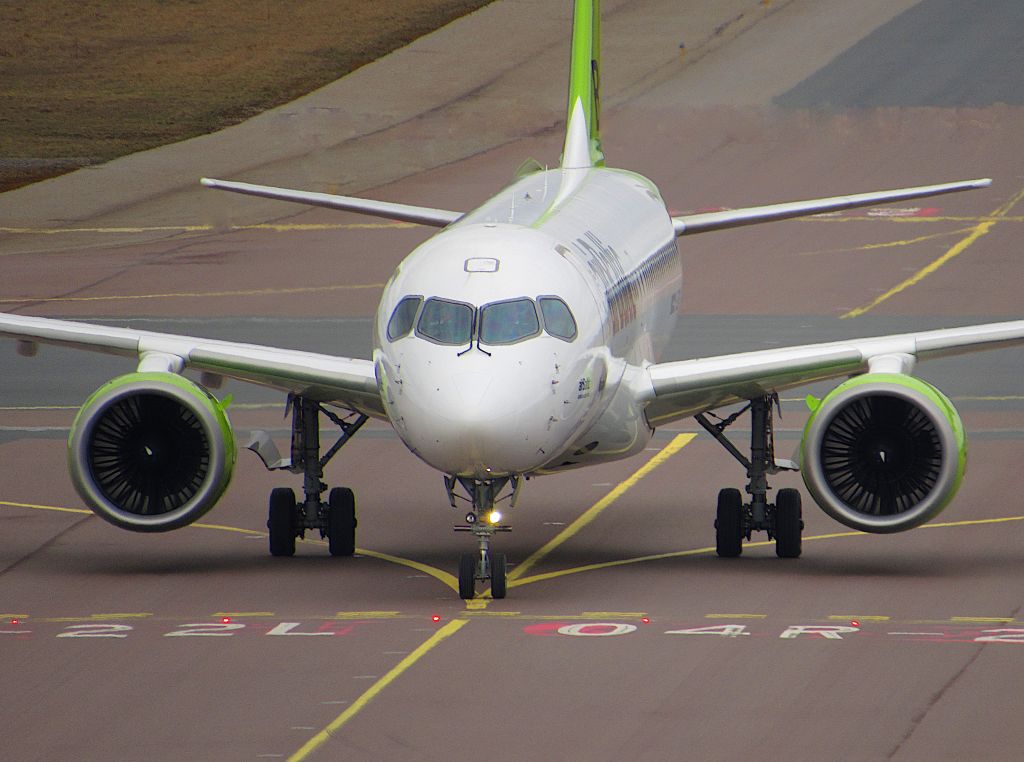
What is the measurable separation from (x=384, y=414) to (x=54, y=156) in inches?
1975

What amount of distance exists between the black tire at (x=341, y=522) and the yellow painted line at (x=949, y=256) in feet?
82.2

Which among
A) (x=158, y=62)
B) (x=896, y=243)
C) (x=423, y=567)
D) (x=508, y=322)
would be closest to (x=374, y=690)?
(x=508, y=322)

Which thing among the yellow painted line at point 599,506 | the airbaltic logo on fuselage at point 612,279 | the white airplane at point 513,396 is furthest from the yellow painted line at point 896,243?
the airbaltic logo on fuselage at point 612,279

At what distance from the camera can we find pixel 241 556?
1050 inches

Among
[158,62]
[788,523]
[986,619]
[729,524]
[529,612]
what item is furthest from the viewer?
[158,62]

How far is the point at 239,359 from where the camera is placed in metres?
25.7

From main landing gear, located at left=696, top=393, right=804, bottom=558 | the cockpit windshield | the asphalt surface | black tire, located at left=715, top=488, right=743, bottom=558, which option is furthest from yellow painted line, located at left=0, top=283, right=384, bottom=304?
the cockpit windshield

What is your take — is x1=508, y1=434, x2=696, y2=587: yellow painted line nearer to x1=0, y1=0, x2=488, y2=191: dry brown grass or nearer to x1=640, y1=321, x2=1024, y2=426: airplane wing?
x1=640, y1=321, x2=1024, y2=426: airplane wing

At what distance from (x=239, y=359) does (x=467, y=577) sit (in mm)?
4336

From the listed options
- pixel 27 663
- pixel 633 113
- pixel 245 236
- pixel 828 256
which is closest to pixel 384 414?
pixel 27 663

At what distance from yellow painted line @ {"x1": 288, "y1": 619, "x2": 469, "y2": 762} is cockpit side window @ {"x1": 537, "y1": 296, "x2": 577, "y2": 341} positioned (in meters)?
3.18

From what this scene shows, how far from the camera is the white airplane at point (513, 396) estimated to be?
2214 cm

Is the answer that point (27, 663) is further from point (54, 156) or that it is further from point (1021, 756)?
point (54, 156)

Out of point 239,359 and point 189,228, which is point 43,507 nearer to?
point 239,359
